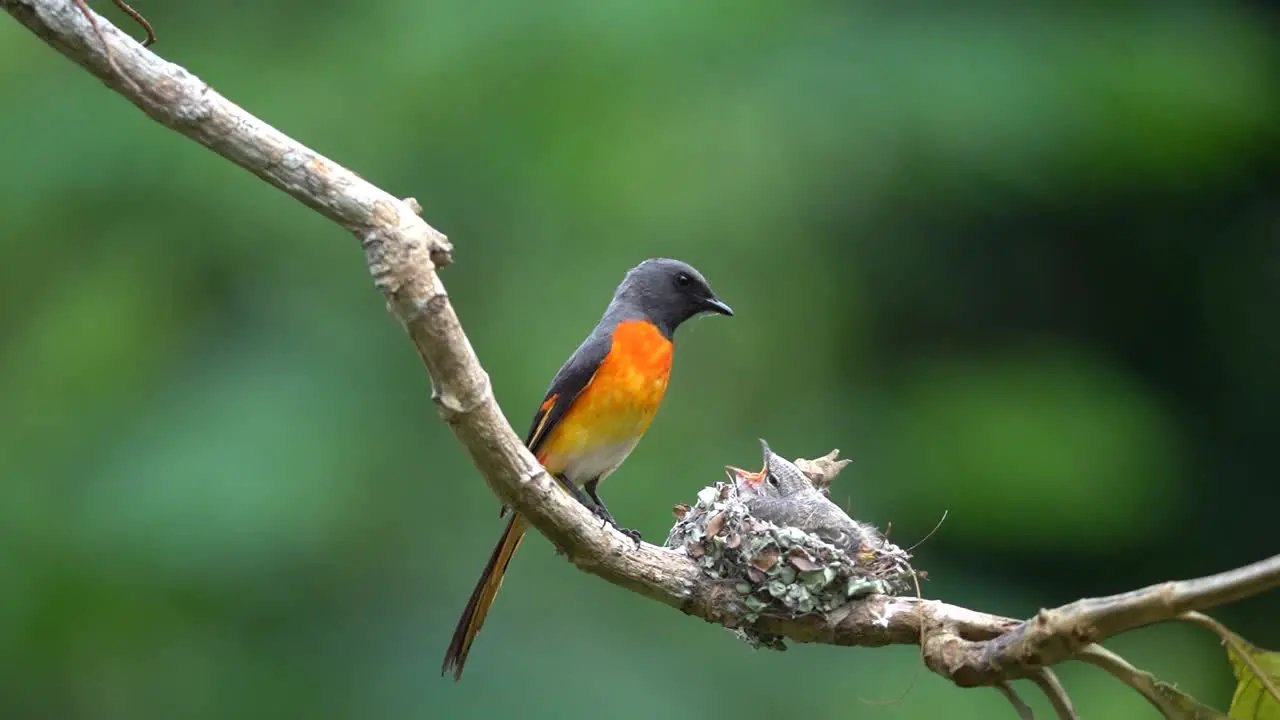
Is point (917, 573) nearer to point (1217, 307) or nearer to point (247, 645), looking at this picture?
point (247, 645)

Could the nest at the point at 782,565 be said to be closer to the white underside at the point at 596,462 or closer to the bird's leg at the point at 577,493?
the white underside at the point at 596,462

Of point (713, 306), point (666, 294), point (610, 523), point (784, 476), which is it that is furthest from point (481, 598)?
point (713, 306)

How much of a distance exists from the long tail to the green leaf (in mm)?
2155

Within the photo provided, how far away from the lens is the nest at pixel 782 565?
13.2 feet

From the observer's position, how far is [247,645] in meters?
8.20

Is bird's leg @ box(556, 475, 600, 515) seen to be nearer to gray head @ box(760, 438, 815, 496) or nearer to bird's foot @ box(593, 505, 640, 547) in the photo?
bird's foot @ box(593, 505, 640, 547)

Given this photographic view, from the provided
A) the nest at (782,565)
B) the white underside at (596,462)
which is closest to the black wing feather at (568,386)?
the white underside at (596,462)

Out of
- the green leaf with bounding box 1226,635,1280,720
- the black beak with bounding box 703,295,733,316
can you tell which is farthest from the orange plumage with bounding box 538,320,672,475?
the green leaf with bounding box 1226,635,1280,720

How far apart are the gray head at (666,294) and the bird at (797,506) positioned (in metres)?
0.90

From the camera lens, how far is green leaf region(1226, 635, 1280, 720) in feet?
10.0

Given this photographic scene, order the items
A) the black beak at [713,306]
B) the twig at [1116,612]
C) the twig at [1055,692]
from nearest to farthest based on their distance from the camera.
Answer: the twig at [1116,612] → the twig at [1055,692] → the black beak at [713,306]

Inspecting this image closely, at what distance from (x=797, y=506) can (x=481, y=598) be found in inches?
39.9

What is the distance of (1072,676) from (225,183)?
5614mm

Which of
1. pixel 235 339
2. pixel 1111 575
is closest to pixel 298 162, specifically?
pixel 235 339
